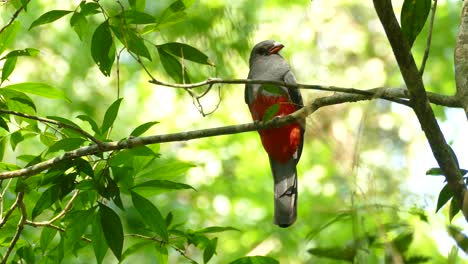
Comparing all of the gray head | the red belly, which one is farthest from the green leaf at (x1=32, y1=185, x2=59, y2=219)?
the gray head

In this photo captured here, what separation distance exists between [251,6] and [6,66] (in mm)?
3335

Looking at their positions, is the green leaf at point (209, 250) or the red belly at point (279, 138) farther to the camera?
the red belly at point (279, 138)

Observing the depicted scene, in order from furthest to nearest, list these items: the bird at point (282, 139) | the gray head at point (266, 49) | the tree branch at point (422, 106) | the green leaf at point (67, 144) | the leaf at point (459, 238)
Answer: the gray head at point (266, 49), the bird at point (282, 139), the green leaf at point (67, 144), the tree branch at point (422, 106), the leaf at point (459, 238)

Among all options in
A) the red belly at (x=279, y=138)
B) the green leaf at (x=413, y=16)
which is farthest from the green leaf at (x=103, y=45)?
the red belly at (x=279, y=138)

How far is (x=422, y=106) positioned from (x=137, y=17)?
1.08 meters

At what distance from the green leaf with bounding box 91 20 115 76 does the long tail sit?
56.1 inches

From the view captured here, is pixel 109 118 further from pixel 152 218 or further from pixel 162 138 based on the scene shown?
pixel 152 218

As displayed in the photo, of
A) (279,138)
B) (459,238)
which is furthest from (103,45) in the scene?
(279,138)

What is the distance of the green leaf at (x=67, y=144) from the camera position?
2553 millimetres

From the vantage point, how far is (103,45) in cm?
274

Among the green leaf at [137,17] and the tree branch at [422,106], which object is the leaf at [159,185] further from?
the tree branch at [422,106]

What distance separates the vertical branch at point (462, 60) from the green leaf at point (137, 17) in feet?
3.48

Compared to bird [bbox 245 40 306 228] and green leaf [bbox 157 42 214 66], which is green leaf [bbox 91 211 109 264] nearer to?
green leaf [bbox 157 42 214 66]

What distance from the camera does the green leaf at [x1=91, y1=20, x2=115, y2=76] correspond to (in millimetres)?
2723
